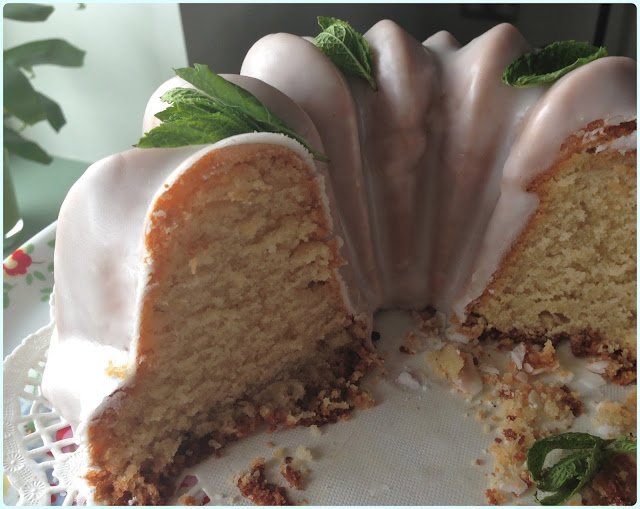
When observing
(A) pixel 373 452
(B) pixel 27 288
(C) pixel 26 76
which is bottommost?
(A) pixel 373 452

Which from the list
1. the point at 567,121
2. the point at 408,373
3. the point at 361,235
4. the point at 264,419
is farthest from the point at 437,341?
the point at 567,121

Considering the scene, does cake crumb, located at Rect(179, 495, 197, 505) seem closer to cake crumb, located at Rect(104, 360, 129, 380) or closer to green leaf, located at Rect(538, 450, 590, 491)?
cake crumb, located at Rect(104, 360, 129, 380)

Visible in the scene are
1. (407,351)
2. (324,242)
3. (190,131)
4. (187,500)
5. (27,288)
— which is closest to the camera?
(190,131)

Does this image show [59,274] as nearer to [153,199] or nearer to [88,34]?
[153,199]

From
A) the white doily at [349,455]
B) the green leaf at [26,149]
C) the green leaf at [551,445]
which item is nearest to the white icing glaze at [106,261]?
the white doily at [349,455]

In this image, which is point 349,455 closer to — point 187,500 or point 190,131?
point 187,500

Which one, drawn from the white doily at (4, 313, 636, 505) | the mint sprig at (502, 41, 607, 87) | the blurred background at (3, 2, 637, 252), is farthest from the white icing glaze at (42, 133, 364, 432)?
the blurred background at (3, 2, 637, 252)

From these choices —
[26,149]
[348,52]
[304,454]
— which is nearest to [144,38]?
[26,149]
